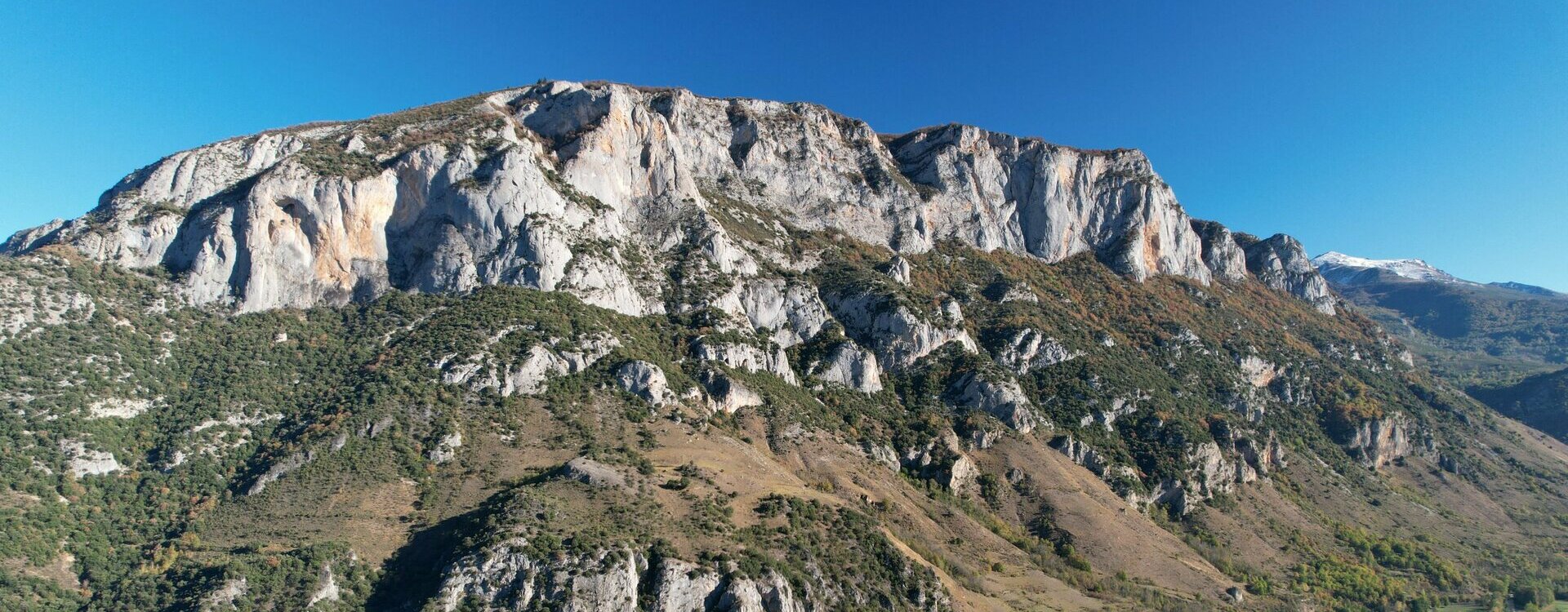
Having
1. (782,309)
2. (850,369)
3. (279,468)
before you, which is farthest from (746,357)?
(279,468)

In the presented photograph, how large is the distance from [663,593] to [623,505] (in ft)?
43.3

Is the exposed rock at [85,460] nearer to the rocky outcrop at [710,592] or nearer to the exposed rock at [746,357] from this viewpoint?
the rocky outcrop at [710,592]

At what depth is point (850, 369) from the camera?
138 metres

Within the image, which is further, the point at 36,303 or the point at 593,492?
the point at 36,303

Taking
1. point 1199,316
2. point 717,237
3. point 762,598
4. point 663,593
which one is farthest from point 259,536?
point 1199,316

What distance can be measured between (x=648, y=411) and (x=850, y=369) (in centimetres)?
4520

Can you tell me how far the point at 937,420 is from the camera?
131750 millimetres

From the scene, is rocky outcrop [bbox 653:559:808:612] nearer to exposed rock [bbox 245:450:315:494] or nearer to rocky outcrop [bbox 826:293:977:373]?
exposed rock [bbox 245:450:315:494]

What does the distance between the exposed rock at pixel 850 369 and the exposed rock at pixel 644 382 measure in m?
35.2

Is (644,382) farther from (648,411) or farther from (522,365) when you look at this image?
(522,365)

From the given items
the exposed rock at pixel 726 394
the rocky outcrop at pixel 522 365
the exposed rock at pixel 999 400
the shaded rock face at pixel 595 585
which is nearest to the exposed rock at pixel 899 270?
the exposed rock at pixel 999 400

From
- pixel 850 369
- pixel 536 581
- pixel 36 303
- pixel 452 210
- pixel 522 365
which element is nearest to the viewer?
pixel 536 581

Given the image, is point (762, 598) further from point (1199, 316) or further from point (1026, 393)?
point (1199, 316)

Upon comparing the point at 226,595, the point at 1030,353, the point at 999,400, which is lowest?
the point at 226,595
